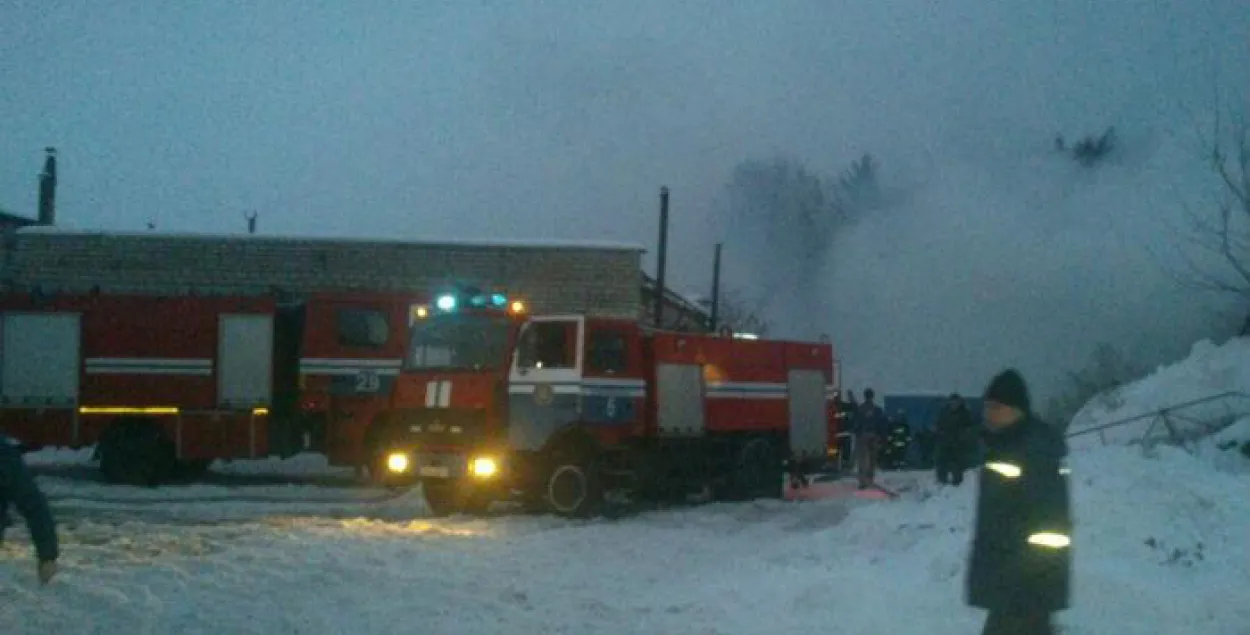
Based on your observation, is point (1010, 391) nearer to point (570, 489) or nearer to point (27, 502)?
point (27, 502)

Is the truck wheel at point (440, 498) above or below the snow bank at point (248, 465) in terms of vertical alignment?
above

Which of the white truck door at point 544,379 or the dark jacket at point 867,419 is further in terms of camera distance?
the dark jacket at point 867,419

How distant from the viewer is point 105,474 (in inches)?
1077

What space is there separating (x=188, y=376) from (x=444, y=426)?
959 cm

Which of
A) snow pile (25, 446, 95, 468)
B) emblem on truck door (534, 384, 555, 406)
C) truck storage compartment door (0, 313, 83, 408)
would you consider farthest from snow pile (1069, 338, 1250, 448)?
snow pile (25, 446, 95, 468)

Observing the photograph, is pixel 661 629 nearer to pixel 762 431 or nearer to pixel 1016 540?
pixel 1016 540

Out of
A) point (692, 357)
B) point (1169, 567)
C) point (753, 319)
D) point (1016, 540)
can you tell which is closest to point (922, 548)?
point (1169, 567)

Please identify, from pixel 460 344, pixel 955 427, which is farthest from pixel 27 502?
pixel 955 427

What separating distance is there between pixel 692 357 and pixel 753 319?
37038 mm

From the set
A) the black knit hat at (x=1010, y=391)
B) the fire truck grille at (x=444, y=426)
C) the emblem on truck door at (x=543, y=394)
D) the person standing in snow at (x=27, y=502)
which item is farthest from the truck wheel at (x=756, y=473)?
the black knit hat at (x=1010, y=391)

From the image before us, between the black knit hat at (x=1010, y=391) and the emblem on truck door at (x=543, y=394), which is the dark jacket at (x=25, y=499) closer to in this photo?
the black knit hat at (x=1010, y=391)

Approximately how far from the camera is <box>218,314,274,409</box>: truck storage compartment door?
27969 mm

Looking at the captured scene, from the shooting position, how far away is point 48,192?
50438 millimetres

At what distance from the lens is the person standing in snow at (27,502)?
9.12 meters
